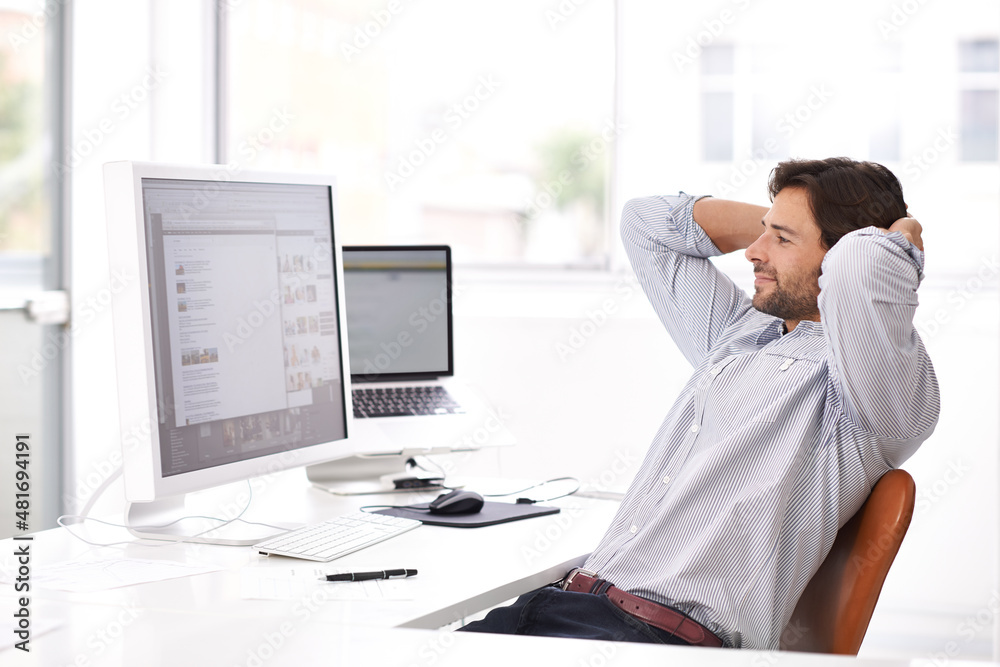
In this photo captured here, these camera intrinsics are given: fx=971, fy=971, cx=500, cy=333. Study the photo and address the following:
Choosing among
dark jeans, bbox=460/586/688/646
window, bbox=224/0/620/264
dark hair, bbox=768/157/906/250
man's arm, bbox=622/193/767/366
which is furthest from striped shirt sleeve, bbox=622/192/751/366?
window, bbox=224/0/620/264

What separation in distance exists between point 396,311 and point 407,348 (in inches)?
3.3

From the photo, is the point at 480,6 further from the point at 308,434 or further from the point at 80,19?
the point at 308,434

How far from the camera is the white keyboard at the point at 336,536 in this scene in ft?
4.68

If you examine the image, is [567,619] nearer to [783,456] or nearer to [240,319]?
[783,456]

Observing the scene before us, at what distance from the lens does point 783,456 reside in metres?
1.51

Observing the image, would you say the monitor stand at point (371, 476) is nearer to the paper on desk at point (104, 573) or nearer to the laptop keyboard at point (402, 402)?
the laptop keyboard at point (402, 402)

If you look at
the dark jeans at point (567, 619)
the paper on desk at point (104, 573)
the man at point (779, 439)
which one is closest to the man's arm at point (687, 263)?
the man at point (779, 439)

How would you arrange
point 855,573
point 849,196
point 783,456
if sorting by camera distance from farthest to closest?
point 849,196 → point 783,456 → point 855,573

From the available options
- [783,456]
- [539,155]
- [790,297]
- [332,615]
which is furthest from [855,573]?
[539,155]

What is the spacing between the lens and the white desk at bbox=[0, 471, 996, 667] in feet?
3.10

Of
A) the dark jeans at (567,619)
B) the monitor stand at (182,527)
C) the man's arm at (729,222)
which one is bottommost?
the dark jeans at (567,619)

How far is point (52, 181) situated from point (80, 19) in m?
0.51

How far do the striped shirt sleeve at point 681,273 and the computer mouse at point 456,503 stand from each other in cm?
52

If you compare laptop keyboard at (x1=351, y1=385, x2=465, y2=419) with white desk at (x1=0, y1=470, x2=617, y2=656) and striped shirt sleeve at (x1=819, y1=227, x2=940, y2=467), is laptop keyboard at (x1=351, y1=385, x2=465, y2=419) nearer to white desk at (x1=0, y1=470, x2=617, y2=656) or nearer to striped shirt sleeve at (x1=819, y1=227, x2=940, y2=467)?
white desk at (x1=0, y1=470, x2=617, y2=656)
